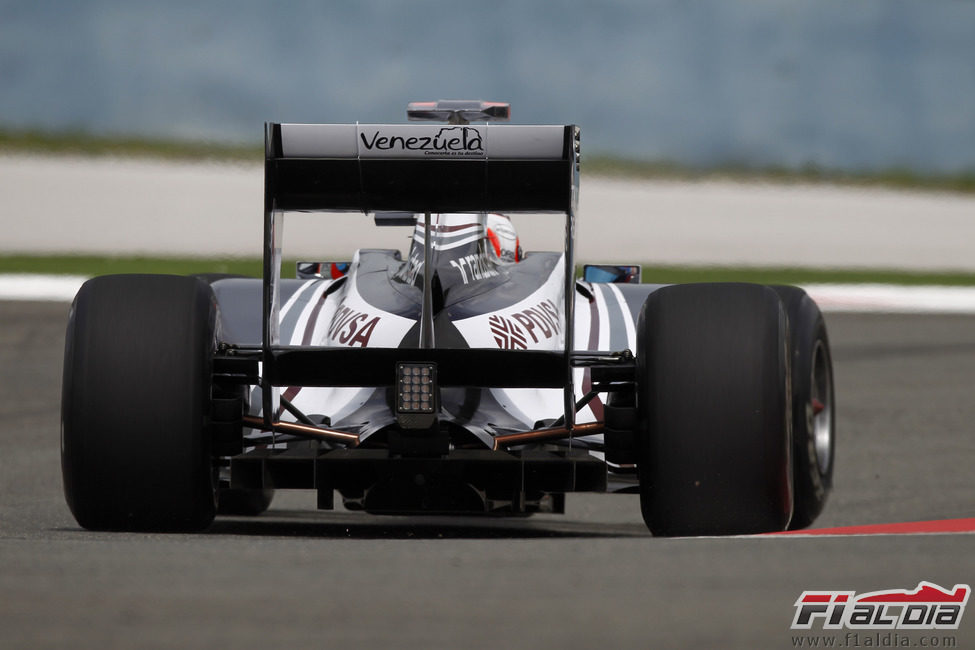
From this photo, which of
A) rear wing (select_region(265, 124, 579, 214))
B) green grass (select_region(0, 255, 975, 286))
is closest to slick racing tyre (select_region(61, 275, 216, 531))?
rear wing (select_region(265, 124, 579, 214))

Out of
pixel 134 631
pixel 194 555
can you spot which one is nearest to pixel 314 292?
pixel 194 555

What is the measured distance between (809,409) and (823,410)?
58cm

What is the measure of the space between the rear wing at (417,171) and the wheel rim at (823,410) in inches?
65.2

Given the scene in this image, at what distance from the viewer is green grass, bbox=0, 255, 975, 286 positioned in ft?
54.2

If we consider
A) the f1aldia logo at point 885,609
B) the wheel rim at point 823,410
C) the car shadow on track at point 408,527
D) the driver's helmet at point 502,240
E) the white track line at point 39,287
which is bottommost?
the white track line at point 39,287

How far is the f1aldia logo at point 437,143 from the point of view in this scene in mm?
4781

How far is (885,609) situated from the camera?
→ 3553 millimetres

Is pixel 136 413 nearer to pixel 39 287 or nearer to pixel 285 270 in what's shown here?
pixel 39 287

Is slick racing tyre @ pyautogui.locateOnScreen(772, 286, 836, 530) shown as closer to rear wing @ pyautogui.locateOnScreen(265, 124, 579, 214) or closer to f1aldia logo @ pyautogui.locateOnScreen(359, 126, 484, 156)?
rear wing @ pyautogui.locateOnScreen(265, 124, 579, 214)

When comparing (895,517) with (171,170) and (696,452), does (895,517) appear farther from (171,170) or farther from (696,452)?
(171,170)

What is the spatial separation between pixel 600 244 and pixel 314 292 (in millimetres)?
14144

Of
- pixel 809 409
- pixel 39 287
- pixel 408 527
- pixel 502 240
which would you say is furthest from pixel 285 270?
pixel 809 409

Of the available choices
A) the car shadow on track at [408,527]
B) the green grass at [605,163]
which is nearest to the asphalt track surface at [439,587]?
the car shadow on track at [408,527]

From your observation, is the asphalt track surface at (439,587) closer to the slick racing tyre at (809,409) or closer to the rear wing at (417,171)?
the rear wing at (417,171)
